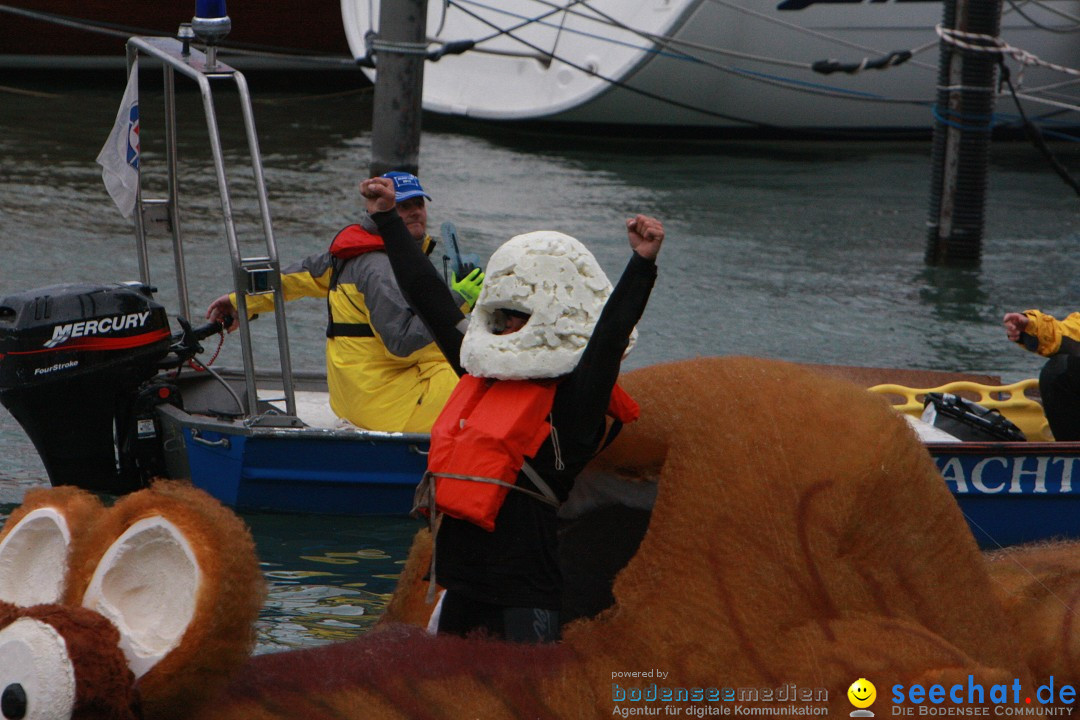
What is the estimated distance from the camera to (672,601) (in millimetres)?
2803

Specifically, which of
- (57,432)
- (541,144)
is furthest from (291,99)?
(57,432)

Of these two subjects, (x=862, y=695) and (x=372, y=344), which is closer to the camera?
(x=862, y=695)

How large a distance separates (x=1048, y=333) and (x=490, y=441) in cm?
340

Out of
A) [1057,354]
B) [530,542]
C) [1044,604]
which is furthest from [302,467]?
[1044,604]

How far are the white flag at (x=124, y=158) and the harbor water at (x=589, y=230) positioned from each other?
856 mm

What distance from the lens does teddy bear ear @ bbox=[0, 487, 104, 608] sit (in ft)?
8.64

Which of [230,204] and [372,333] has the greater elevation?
[230,204]

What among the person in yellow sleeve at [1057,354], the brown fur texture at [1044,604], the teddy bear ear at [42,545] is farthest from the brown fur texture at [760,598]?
the person in yellow sleeve at [1057,354]

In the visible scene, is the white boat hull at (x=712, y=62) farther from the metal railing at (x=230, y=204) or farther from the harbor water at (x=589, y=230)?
the metal railing at (x=230, y=204)

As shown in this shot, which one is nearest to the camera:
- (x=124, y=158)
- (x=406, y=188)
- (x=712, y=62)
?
(x=406, y=188)

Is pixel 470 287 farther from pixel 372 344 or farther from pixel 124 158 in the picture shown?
pixel 124 158

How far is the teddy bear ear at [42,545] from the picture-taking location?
8.64ft

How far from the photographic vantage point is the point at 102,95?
17.7 m

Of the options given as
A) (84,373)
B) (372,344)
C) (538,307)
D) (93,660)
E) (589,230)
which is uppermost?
(538,307)
